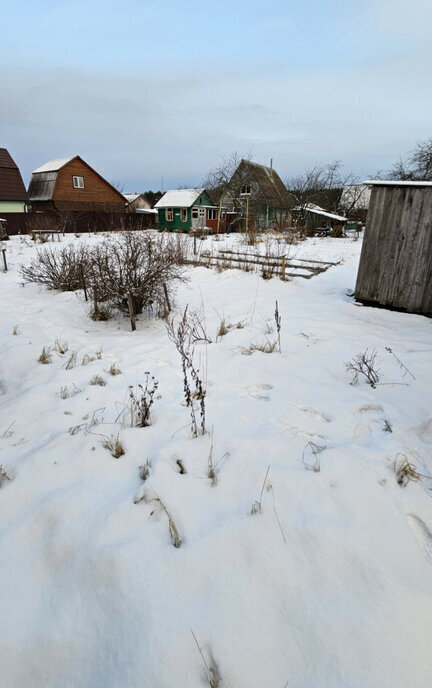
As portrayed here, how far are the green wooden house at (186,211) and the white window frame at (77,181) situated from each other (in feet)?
25.4

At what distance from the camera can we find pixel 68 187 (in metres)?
28.0

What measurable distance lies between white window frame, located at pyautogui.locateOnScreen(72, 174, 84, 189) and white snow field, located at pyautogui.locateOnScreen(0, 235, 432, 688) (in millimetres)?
30166

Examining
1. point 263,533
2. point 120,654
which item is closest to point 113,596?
point 120,654

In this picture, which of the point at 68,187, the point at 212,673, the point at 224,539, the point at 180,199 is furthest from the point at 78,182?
the point at 212,673

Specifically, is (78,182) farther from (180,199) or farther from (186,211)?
(186,211)

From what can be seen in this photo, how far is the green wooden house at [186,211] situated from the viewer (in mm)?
25750

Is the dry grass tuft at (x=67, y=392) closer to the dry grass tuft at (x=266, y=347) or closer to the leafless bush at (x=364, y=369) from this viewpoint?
the dry grass tuft at (x=266, y=347)

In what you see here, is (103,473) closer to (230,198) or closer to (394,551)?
(394,551)

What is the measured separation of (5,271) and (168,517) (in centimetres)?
1145

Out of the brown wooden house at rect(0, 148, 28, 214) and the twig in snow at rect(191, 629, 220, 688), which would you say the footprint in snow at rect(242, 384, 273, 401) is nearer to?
the twig in snow at rect(191, 629, 220, 688)

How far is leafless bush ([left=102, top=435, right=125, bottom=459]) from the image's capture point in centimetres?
232

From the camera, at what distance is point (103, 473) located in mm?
2150

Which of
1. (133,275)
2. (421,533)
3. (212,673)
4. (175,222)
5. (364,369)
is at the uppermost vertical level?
(175,222)

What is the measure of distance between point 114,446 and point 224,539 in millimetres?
1056
